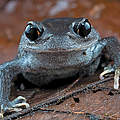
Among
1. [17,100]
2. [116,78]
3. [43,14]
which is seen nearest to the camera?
[116,78]

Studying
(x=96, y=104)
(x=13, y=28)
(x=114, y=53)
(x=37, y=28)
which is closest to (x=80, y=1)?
(x=13, y=28)

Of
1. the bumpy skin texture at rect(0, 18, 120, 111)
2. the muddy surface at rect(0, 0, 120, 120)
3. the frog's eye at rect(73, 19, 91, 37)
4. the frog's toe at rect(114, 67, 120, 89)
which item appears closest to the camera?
the frog's toe at rect(114, 67, 120, 89)

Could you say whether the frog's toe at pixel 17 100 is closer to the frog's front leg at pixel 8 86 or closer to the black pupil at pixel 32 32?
the frog's front leg at pixel 8 86

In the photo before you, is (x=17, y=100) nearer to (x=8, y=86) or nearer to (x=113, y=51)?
(x=8, y=86)

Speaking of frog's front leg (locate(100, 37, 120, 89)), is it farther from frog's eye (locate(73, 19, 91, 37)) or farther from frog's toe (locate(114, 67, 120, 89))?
frog's eye (locate(73, 19, 91, 37))

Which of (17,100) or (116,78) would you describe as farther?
(17,100)

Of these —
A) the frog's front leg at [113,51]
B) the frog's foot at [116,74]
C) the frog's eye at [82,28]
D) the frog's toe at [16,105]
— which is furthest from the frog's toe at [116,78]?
the frog's toe at [16,105]

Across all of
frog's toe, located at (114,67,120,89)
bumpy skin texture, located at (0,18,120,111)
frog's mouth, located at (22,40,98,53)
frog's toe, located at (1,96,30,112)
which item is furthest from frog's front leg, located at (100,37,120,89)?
frog's toe, located at (1,96,30,112)

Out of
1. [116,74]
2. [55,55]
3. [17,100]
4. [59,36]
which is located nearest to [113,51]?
Result: [116,74]
